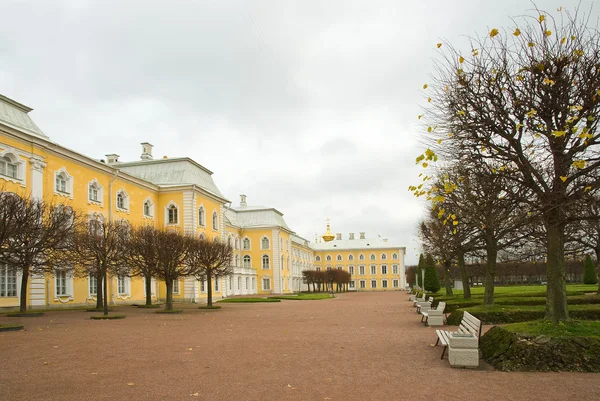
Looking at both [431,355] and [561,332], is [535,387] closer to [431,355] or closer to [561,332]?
[561,332]

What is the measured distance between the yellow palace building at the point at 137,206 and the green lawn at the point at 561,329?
22.0m

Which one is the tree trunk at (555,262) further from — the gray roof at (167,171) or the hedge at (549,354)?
the gray roof at (167,171)

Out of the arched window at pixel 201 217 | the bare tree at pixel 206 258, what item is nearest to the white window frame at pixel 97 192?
the bare tree at pixel 206 258

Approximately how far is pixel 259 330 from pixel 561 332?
9.66 meters

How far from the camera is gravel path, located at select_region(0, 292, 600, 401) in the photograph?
7500 millimetres

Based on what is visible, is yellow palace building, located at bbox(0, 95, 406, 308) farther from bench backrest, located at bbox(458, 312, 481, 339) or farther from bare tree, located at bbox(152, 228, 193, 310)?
bench backrest, located at bbox(458, 312, 481, 339)

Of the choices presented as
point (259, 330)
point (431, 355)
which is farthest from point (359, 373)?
point (259, 330)

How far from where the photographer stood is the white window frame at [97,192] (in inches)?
1287

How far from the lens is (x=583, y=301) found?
20984mm

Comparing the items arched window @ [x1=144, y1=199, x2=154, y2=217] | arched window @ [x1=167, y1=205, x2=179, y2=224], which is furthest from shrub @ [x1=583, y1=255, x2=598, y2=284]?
arched window @ [x1=144, y1=199, x2=154, y2=217]

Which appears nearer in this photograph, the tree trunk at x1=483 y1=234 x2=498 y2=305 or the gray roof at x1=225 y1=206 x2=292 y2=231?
the tree trunk at x1=483 y1=234 x2=498 y2=305

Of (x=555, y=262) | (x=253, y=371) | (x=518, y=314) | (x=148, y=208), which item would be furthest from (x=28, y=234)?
A: (x=148, y=208)

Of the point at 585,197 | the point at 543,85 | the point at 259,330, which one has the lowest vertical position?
the point at 259,330

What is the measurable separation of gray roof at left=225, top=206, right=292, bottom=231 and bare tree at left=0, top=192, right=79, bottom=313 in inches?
1684
